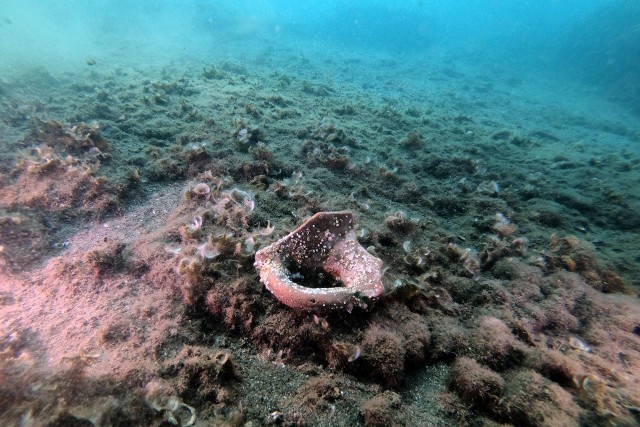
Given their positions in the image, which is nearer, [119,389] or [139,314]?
[119,389]

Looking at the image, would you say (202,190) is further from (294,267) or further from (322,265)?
(322,265)

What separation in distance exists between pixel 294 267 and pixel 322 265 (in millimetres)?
335

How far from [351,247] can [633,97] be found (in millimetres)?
33713

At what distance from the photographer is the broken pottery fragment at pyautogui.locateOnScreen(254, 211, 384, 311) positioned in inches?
105

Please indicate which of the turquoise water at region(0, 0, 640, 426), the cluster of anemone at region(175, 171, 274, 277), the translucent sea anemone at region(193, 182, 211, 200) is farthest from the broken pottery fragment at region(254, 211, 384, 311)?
the translucent sea anemone at region(193, 182, 211, 200)

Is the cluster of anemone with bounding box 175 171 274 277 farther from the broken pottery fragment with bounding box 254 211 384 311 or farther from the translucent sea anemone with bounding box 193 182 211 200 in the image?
the broken pottery fragment with bounding box 254 211 384 311

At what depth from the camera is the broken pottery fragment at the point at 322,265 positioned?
2.67 meters

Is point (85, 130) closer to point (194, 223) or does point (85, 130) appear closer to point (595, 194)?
point (194, 223)

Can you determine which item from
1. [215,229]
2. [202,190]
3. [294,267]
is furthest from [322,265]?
[202,190]

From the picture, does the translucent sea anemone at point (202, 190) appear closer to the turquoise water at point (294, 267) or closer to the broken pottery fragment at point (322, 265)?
the turquoise water at point (294, 267)

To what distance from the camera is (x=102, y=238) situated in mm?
4176

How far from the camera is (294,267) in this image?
331 centimetres

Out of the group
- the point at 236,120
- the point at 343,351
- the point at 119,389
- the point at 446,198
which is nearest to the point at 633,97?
the point at 446,198

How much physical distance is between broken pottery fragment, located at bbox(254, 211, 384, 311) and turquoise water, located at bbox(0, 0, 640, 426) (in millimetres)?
23
